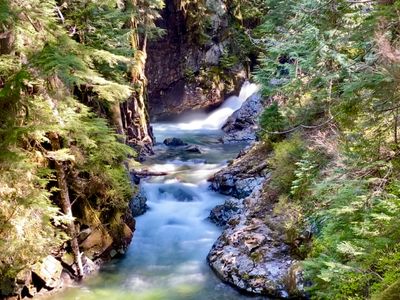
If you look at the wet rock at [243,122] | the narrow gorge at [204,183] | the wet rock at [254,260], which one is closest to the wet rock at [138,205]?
the narrow gorge at [204,183]

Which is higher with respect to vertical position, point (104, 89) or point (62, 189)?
point (104, 89)

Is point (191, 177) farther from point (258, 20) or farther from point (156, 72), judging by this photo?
point (258, 20)

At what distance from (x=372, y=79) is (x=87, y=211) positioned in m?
7.82

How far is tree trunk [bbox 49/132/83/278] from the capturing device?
9.84m

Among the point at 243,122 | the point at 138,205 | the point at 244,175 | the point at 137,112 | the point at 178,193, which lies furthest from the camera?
the point at 243,122

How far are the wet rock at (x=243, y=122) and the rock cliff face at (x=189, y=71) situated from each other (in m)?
3.61

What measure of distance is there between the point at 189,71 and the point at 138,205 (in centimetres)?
1844

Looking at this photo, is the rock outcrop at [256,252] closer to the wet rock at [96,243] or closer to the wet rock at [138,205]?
the wet rock at [138,205]

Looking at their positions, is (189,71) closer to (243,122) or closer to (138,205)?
(243,122)

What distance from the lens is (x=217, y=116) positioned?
3109 centimetres

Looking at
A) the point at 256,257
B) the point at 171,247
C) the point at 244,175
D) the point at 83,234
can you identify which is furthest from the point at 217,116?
the point at 256,257

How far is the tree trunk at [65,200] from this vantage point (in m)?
9.84

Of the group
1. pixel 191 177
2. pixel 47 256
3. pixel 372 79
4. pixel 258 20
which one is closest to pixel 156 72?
pixel 258 20

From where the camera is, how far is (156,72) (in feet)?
103
